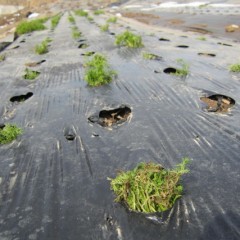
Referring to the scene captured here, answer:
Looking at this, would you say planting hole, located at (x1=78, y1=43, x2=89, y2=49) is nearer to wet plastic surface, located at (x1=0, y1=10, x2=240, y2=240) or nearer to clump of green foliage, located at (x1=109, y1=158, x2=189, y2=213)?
wet plastic surface, located at (x1=0, y1=10, x2=240, y2=240)

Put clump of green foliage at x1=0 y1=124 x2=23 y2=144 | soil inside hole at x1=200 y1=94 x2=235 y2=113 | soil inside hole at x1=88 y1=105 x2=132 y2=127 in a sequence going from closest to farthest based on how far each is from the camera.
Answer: clump of green foliage at x1=0 y1=124 x2=23 y2=144 < soil inside hole at x1=88 y1=105 x2=132 y2=127 < soil inside hole at x1=200 y1=94 x2=235 y2=113

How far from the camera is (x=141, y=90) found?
19.7ft

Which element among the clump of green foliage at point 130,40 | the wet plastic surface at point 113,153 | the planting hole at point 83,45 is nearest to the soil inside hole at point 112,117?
the wet plastic surface at point 113,153

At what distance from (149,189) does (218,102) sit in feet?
9.81

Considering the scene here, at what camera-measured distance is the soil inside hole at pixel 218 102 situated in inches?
199

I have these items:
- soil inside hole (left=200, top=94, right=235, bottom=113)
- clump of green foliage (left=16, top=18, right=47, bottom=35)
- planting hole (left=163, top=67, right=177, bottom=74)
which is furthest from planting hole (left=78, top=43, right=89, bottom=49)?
clump of green foliage (left=16, top=18, right=47, bottom=35)

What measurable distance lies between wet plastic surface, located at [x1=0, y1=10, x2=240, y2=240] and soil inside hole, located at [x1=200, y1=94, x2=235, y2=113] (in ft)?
0.37

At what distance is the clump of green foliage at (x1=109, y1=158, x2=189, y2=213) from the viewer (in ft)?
9.55

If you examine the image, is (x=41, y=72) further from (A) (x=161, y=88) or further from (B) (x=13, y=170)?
(B) (x=13, y=170)

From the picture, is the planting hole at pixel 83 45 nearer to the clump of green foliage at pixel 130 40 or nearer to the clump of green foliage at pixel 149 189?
the clump of green foliage at pixel 130 40

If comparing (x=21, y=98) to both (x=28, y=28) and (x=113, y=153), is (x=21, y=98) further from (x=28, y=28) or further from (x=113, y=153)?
(x=28, y=28)

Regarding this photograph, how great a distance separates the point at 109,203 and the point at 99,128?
170 centimetres

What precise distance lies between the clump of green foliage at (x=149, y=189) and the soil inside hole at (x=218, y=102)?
226 cm

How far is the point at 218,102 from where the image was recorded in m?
5.40
